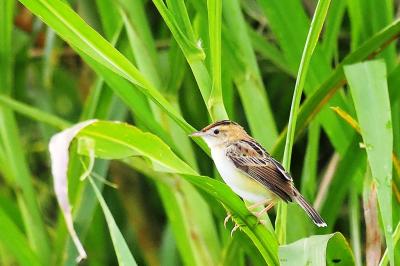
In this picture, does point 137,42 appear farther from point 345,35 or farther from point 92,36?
point 345,35

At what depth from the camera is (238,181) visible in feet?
5.57

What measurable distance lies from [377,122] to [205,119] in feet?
3.42

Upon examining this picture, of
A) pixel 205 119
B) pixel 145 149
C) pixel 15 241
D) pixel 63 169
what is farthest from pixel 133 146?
pixel 205 119

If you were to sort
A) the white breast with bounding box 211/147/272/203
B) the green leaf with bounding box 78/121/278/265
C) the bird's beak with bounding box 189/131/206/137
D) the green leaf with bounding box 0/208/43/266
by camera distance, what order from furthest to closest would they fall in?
the green leaf with bounding box 0/208/43/266
the white breast with bounding box 211/147/272/203
the bird's beak with bounding box 189/131/206/137
the green leaf with bounding box 78/121/278/265

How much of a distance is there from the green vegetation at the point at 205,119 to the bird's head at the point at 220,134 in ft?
Answer: 0.13

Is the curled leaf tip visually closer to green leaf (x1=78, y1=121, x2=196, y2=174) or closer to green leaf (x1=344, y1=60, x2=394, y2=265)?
green leaf (x1=78, y1=121, x2=196, y2=174)

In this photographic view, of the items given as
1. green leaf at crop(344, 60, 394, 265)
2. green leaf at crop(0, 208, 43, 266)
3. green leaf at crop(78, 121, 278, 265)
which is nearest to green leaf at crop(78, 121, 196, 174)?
green leaf at crop(78, 121, 278, 265)

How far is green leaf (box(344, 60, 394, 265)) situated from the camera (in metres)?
1.22

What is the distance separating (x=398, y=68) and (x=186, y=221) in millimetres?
543

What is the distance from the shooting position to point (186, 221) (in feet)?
5.91

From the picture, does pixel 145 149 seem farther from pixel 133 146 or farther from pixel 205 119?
pixel 205 119

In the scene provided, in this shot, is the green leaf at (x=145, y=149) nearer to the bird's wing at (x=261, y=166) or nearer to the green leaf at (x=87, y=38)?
the green leaf at (x=87, y=38)

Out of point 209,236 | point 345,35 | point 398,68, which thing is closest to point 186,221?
point 209,236

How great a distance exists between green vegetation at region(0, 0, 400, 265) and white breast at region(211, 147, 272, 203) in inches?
2.1
